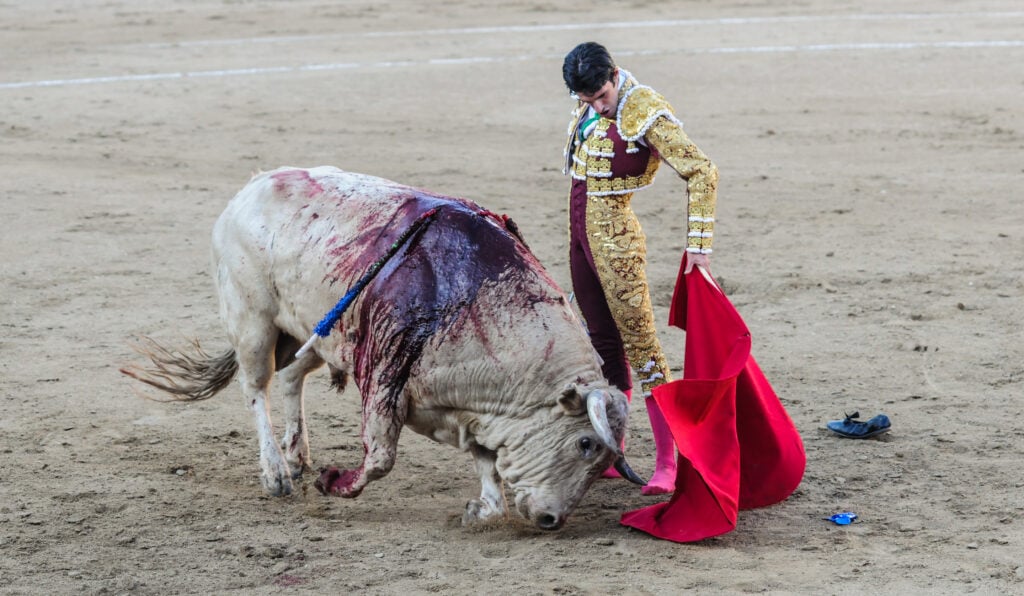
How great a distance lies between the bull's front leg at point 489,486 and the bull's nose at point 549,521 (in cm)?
23

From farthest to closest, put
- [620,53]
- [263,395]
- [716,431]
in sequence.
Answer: [620,53]
[263,395]
[716,431]

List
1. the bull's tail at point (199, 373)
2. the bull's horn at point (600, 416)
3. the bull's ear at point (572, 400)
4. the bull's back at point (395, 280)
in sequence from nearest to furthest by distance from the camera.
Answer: the bull's horn at point (600, 416)
the bull's ear at point (572, 400)
the bull's back at point (395, 280)
the bull's tail at point (199, 373)

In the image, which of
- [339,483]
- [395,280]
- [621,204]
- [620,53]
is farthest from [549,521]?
[620,53]

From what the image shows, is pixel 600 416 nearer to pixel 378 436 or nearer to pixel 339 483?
pixel 378 436

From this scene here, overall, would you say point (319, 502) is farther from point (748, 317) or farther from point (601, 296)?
point (748, 317)

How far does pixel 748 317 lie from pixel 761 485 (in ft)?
8.26

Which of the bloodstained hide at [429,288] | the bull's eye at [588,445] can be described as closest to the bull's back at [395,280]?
the bloodstained hide at [429,288]

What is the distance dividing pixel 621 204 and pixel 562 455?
1.07 meters

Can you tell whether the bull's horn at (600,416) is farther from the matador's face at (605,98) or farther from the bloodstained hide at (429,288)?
the matador's face at (605,98)

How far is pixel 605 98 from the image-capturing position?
4.85 meters

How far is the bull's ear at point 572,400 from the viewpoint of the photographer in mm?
4414

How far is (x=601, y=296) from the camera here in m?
5.25

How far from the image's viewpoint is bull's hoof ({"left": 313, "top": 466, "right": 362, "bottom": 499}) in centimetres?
486

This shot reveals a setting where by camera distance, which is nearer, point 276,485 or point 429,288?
point 429,288
